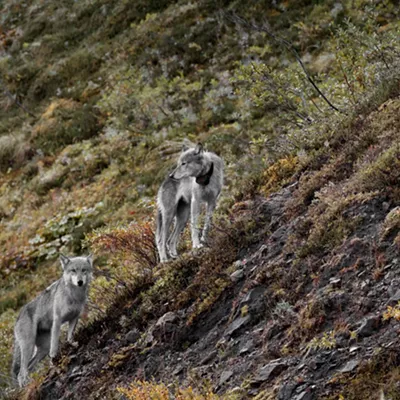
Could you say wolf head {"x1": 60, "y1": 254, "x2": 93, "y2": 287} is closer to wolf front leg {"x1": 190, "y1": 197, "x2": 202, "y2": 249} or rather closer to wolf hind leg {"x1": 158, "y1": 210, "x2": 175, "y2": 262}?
wolf hind leg {"x1": 158, "y1": 210, "x2": 175, "y2": 262}

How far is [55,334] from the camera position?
9961mm

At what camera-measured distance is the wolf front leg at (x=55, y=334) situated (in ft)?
31.8

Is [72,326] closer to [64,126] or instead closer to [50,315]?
[50,315]

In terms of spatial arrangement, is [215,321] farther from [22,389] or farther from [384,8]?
[384,8]

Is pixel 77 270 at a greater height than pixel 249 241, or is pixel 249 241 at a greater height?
pixel 249 241

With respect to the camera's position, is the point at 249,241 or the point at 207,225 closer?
the point at 249,241

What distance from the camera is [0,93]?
29.8 m

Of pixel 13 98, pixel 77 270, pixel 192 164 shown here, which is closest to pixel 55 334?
pixel 77 270

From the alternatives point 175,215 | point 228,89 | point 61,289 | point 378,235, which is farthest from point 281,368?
point 228,89

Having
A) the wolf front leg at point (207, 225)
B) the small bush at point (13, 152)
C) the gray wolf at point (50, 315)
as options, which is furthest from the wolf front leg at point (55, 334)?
the small bush at point (13, 152)

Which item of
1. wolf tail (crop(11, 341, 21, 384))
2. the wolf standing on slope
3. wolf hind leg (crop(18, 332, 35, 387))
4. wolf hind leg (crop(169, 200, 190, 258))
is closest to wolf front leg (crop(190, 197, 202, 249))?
the wolf standing on slope

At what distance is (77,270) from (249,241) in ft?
10.6

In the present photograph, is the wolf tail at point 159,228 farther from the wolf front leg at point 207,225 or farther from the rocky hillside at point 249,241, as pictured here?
the wolf front leg at point 207,225

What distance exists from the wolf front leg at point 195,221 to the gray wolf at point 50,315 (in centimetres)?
196
